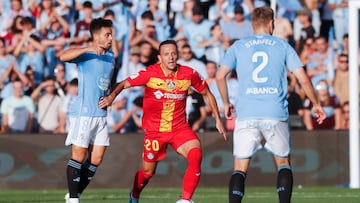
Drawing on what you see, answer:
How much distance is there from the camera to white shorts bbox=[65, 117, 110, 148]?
471 inches

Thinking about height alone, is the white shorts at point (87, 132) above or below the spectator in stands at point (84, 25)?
below

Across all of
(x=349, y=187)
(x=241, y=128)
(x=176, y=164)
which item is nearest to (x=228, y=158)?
Result: (x=176, y=164)

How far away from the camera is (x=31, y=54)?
728 inches

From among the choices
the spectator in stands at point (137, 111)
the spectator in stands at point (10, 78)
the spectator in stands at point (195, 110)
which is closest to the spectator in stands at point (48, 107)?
the spectator in stands at point (10, 78)

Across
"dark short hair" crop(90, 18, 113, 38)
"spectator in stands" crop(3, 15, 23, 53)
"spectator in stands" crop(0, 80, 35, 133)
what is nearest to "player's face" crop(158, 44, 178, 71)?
"dark short hair" crop(90, 18, 113, 38)

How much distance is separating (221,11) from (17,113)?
4148 mm

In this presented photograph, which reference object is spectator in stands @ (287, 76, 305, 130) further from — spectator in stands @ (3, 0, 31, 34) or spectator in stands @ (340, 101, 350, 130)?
spectator in stands @ (3, 0, 31, 34)

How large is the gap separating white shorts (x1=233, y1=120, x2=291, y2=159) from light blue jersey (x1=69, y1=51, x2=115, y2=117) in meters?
2.57

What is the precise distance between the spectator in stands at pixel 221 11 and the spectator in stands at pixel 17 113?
3.66m

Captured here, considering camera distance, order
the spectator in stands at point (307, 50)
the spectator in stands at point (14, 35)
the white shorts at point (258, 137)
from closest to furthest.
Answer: the white shorts at point (258, 137)
the spectator in stands at point (307, 50)
the spectator in stands at point (14, 35)

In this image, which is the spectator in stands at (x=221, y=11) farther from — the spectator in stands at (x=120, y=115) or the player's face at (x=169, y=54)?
the player's face at (x=169, y=54)

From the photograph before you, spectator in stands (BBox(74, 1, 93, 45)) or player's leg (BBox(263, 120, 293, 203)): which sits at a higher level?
spectator in stands (BBox(74, 1, 93, 45))

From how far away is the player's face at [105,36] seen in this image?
1192 centimetres

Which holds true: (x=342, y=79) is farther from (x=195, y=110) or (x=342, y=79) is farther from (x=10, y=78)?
(x=10, y=78)
